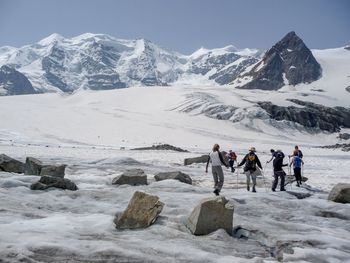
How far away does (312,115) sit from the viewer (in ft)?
470

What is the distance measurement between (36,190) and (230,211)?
27.2ft

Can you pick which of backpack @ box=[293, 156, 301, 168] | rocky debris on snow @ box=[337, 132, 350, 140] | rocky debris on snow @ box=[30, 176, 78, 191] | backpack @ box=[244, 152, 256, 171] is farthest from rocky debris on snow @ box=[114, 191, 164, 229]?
rocky debris on snow @ box=[337, 132, 350, 140]

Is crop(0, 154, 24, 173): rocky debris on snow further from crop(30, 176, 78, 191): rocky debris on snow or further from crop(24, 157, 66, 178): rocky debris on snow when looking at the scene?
crop(30, 176, 78, 191): rocky debris on snow

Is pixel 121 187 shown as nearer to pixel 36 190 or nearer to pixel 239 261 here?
pixel 36 190

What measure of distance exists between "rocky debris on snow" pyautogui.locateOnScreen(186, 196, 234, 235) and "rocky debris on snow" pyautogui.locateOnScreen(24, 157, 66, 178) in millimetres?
10620

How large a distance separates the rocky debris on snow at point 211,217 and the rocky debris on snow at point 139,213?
4.00ft

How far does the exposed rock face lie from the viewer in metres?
139

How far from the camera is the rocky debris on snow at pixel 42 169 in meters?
21.8

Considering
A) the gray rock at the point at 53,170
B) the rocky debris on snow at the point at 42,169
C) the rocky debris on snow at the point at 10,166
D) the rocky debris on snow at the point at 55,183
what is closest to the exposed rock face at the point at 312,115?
the rocky debris on snow at the point at 10,166

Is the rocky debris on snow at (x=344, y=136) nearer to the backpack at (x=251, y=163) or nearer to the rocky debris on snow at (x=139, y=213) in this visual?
the backpack at (x=251, y=163)

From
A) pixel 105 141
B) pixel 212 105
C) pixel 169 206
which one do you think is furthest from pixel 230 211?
pixel 212 105

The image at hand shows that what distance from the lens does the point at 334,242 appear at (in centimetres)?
1257

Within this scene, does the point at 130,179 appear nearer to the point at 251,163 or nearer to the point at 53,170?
the point at 53,170

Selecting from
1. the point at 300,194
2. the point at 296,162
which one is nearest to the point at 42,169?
the point at 300,194
